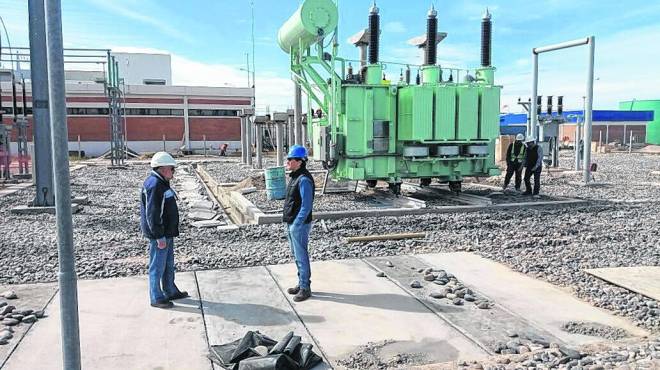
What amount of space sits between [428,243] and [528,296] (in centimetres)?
285

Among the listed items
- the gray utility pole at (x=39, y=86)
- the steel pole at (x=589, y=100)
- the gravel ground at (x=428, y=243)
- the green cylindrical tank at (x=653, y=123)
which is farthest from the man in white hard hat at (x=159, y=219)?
the green cylindrical tank at (x=653, y=123)

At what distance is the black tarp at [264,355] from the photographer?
13.8 feet

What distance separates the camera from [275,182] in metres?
13.5

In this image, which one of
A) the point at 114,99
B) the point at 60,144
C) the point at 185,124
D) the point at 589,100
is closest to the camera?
the point at 60,144

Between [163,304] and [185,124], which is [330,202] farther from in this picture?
[185,124]

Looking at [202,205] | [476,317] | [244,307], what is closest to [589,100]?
[202,205]

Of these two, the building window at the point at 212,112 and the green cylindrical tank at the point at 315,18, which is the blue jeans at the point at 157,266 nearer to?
the green cylindrical tank at the point at 315,18

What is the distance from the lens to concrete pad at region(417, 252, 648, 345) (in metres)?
5.28

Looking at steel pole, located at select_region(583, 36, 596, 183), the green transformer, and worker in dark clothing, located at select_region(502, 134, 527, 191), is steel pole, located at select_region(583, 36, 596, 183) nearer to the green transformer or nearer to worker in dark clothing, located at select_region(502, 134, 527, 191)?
worker in dark clothing, located at select_region(502, 134, 527, 191)

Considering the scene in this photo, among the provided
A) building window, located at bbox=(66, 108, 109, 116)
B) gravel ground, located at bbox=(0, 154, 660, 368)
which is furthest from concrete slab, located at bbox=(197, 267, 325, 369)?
building window, located at bbox=(66, 108, 109, 116)

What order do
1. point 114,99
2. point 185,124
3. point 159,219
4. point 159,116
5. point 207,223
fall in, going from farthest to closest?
point 185,124, point 159,116, point 114,99, point 207,223, point 159,219

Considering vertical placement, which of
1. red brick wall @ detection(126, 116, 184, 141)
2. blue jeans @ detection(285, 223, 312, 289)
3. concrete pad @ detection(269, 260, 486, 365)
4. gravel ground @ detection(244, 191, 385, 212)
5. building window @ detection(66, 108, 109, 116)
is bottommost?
concrete pad @ detection(269, 260, 486, 365)

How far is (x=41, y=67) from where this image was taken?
1189cm

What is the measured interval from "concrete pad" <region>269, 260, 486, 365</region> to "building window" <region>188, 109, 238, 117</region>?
1725 inches
